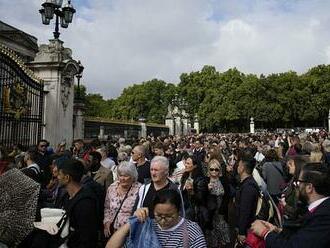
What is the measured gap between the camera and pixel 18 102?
14.0 m

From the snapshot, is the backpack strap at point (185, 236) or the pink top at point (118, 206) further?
the pink top at point (118, 206)

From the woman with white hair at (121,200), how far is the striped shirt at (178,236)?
169 centimetres

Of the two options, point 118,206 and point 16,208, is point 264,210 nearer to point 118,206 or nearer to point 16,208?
point 118,206

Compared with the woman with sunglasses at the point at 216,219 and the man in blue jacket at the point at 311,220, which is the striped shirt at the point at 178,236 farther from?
the woman with sunglasses at the point at 216,219

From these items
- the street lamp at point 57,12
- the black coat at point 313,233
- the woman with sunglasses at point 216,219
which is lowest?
the woman with sunglasses at point 216,219

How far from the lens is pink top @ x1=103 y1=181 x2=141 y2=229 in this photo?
191 inches

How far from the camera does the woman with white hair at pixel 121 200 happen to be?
15.9 ft

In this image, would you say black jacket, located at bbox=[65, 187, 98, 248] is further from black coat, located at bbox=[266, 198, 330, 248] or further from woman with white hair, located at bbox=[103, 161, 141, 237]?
black coat, located at bbox=[266, 198, 330, 248]

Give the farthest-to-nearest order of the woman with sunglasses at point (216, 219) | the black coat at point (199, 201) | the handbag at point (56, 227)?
the woman with sunglasses at point (216, 219) < the black coat at point (199, 201) < the handbag at point (56, 227)

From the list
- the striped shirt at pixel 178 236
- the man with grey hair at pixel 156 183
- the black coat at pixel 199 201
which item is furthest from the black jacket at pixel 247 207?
the striped shirt at pixel 178 236

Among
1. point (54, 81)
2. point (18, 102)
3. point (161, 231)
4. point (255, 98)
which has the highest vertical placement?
point (255, 98)

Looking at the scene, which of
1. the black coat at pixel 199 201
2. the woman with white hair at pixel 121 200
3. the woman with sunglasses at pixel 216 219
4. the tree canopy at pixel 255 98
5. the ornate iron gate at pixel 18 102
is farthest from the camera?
the tree canopy at pixel 255 98

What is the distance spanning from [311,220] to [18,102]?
41.0ft

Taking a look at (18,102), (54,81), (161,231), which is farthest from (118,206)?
(54,81)
